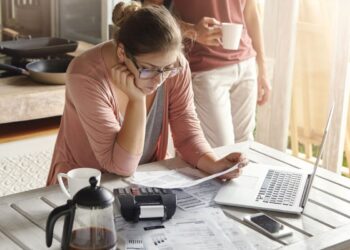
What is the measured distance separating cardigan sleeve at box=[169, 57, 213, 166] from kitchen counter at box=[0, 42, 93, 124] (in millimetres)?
867

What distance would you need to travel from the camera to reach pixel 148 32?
1650 mm

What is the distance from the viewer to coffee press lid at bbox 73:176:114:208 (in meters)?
1.22

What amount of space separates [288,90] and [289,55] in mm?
206

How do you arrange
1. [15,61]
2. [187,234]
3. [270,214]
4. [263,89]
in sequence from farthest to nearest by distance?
1. [15,61]
2. [263,89]
3. [270,214]
4. [187,234]

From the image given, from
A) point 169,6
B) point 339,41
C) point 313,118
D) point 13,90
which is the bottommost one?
point 313,118

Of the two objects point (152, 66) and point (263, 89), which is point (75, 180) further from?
A: point (263, 89)

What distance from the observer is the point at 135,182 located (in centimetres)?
172

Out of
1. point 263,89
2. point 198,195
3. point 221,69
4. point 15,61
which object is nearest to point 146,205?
point 198,195

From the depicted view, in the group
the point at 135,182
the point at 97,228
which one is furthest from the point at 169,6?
the point at 97,228

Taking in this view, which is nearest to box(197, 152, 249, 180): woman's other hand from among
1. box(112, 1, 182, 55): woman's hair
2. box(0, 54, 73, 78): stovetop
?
box(112, 1, 182, 55): woman's hair

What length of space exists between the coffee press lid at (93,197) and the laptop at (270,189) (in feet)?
1.52

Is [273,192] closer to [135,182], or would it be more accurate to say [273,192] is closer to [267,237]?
[267,237]

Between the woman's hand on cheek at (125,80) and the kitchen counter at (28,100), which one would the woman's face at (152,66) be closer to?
the woman's hand on cheek at (125,80)

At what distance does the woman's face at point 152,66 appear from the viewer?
5.45ft
